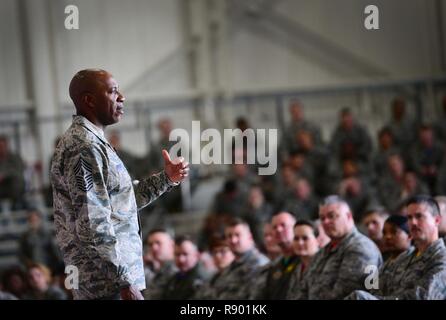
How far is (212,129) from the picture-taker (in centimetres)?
1109

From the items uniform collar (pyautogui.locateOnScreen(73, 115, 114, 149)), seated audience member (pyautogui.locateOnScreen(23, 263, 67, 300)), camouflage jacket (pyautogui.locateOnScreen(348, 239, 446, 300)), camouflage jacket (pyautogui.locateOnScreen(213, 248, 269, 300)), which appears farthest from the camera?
seated audience member (pyautogui.locateOnScreen(23, 263, 67, 300))

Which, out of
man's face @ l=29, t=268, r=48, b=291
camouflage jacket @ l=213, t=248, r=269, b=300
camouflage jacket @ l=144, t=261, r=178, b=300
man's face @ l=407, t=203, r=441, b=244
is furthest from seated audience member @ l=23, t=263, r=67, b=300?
man's face @ l=407, t=203, r=441, b=244

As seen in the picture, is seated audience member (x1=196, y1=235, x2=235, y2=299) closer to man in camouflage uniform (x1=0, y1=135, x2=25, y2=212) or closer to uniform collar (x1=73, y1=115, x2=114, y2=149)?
uniform collar (x1=73, y1=115, x2=114, y2=149)

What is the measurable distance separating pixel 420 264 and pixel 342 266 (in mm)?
519

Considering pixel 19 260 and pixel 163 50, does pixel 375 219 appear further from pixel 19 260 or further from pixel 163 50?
pixel 163 50

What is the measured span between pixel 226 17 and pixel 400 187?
14.3 ft

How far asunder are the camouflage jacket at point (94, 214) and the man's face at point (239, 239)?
2.45 m

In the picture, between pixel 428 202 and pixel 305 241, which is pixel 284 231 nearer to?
pixel 305 241

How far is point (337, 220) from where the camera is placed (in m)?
4.63

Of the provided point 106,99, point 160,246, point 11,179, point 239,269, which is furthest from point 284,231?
point 11,179

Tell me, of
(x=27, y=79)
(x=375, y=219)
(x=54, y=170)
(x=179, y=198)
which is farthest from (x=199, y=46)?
(x=54, y=170)

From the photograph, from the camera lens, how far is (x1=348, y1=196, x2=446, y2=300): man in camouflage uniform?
3975 mm

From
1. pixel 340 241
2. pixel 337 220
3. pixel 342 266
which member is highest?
pixel 337 220

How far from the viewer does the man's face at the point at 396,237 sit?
4.53m
